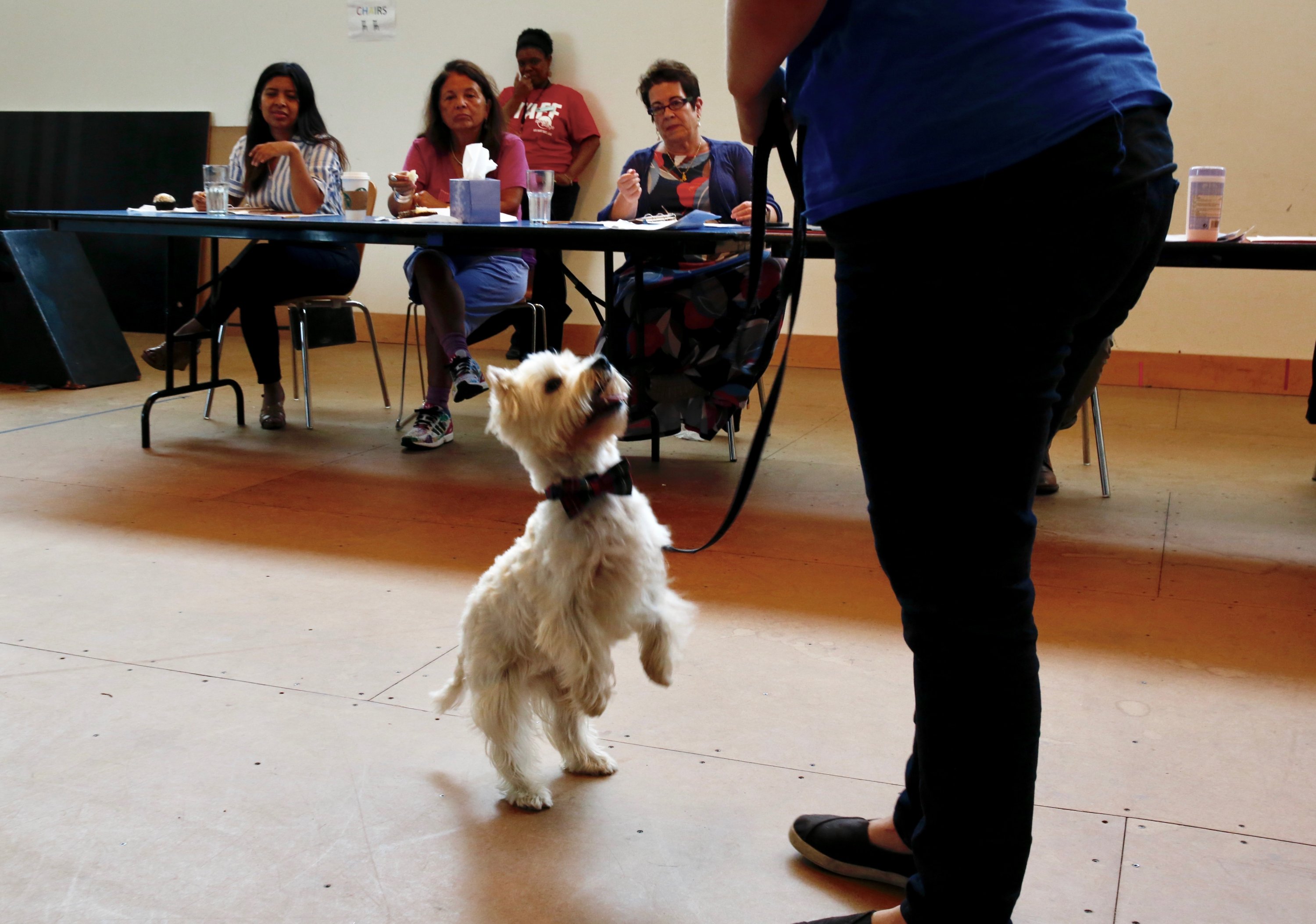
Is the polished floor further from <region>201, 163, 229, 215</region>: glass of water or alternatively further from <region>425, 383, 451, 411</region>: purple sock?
<region>201, 163, 229, 215</region>: glass of water

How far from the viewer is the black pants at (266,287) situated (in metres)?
4.20

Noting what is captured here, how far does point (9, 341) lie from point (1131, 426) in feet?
16.4

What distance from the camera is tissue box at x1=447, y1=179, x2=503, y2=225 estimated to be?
336 centimetres

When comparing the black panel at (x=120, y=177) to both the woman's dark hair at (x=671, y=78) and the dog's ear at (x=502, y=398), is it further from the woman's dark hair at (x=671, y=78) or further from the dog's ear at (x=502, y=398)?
the dog's ear at (x=502, y=398)

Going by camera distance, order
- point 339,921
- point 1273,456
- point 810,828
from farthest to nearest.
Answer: point 1273,456, point 810,828, point 339,921

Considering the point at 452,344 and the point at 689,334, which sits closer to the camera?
the point at 689,334

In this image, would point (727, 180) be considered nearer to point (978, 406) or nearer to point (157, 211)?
point (157, 211)

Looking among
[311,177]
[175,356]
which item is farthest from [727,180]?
[175,356]

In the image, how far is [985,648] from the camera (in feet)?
3.34

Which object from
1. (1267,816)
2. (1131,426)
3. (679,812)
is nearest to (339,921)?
(679,812)

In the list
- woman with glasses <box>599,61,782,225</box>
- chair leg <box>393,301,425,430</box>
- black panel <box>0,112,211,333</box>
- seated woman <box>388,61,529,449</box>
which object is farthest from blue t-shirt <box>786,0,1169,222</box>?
black panel <box>0,112,211,333</box>

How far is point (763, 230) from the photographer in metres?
1.34

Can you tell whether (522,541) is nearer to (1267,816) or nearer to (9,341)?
(1267,816)

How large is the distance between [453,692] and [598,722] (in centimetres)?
29
